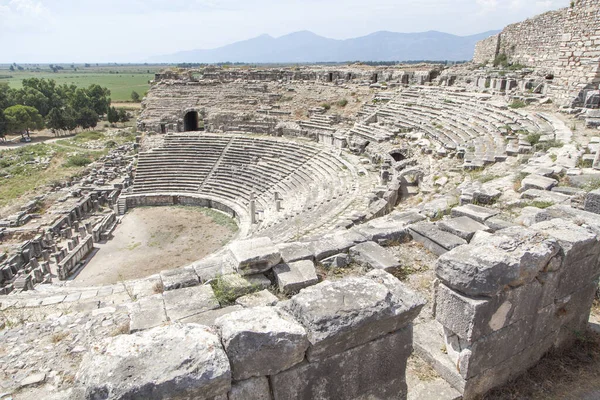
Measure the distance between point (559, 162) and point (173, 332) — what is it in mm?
8699

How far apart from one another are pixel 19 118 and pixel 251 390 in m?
45.6

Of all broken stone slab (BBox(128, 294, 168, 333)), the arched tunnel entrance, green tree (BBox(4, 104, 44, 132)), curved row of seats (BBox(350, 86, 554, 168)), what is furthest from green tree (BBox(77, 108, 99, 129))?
broken stone slab (BBox(128, 294, 168, 333))

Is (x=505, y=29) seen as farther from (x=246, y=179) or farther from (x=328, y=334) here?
(x=328, y=334)

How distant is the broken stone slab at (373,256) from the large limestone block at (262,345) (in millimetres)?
2225

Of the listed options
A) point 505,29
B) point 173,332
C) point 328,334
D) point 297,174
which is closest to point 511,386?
point 328,334

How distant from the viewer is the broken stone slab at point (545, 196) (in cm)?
605

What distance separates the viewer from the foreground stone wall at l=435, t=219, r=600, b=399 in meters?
3.05

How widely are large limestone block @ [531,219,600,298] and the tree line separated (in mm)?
45678

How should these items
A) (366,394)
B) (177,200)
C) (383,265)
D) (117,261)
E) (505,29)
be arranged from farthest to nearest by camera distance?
(505,29), (177,200), (117,261), (383,265), (366,394)

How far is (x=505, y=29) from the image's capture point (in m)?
25.0

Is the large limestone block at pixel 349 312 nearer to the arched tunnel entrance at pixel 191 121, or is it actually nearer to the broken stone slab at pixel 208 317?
the broken stone slab at pixel 208 317

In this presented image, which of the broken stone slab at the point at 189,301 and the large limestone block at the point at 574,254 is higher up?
the large limestone block at the point at 574,254

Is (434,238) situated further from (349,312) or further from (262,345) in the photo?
(262,345)

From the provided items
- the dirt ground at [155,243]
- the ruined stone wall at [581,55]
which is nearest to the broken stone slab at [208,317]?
the dirt ground at [155,243]
